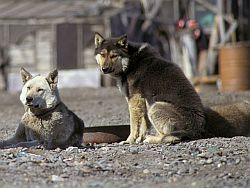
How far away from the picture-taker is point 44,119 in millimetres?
9930

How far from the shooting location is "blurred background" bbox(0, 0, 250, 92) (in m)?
31.2

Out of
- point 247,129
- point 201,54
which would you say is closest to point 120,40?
point 247,129

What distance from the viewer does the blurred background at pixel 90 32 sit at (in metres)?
31.2

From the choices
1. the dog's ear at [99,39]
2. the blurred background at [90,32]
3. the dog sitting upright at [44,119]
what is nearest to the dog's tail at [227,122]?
the dog's ear at [99,39]

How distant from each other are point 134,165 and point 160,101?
2.15 meters

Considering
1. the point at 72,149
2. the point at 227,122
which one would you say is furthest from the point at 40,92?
the point at 227,122

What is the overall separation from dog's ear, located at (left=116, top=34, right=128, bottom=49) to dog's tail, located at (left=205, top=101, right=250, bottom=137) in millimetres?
1558

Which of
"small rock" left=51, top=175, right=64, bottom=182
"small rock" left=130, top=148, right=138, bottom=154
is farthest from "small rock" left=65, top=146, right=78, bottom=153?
"small rock" left=51, top=175, right=64, bottom=182

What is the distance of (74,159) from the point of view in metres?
8.99

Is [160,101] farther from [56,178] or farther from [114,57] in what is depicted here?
[56,178]

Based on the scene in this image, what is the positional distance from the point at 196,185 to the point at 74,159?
2.03m

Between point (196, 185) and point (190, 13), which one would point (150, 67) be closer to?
point (196, 185)

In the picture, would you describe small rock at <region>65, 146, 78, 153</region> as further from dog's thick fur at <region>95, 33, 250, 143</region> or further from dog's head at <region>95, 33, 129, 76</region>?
dog's head at <region>95, 33, 129, 76</region>

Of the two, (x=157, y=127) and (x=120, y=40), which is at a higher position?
(x=120, y=40)
